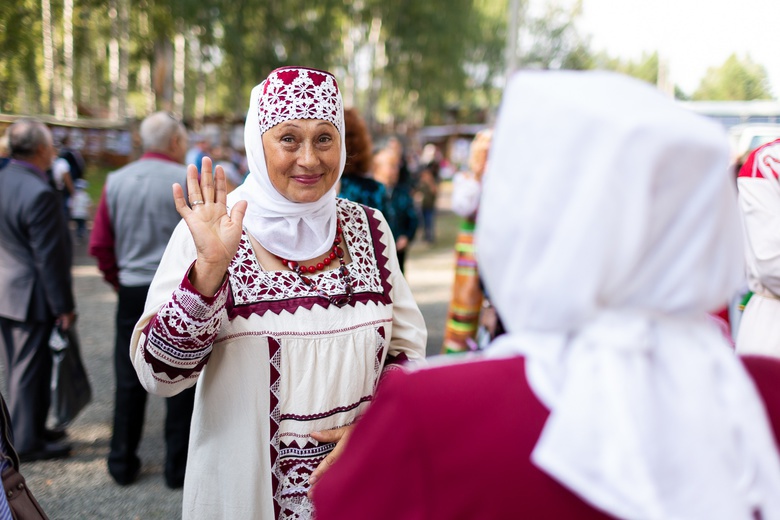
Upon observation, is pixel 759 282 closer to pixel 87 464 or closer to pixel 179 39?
pixel 87 464

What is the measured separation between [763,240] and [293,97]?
1850mm

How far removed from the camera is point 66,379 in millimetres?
4422

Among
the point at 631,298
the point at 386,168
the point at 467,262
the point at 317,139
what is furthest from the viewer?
the point at 386,168

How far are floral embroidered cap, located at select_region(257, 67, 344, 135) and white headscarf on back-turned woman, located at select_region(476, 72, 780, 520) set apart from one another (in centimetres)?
125

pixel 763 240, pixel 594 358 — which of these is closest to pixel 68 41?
pixel 763 240

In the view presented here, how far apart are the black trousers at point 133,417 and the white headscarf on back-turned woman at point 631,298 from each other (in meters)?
3.45

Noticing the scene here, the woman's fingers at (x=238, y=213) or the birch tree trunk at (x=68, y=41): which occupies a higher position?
the birch tree trunk at (x=68, y=41)

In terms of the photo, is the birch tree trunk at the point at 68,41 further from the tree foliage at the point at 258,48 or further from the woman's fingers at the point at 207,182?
the woman's fingers at the point at 207,182

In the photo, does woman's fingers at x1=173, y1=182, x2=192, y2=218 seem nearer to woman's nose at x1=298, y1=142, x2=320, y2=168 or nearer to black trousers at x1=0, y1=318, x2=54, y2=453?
woman's nose at x1=298, y1=142, x2=320, y2=168

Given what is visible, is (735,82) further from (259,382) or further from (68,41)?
(259,382)

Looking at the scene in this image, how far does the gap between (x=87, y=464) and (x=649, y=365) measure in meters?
4.21

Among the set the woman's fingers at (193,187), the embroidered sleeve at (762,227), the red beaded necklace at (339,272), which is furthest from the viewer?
the embroidered sleeve at (762,227)

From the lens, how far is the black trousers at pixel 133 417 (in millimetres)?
4051

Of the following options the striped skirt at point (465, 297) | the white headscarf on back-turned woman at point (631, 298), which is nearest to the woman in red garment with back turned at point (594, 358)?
the white headscarf on back-turned woman at point (631, 298)
